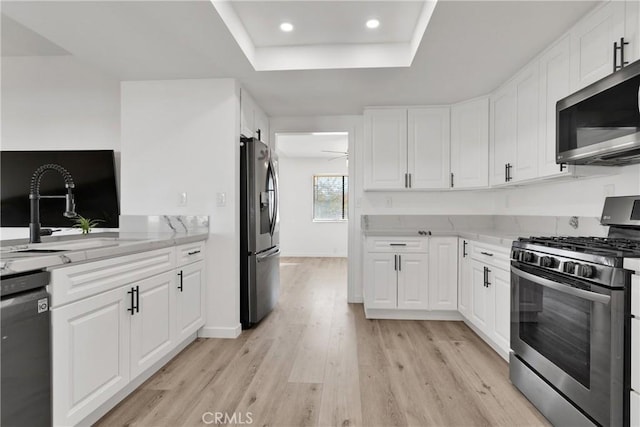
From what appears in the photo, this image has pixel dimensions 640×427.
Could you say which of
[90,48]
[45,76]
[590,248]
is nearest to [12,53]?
[45,76]

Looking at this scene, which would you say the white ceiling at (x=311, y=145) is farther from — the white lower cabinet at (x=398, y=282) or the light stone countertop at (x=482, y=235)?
the white lower cabinet at (x=398, y=282)

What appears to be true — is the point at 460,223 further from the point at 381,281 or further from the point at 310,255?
the point at 310,255

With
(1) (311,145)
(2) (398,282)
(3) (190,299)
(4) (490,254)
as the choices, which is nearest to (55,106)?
(3) (190,299)

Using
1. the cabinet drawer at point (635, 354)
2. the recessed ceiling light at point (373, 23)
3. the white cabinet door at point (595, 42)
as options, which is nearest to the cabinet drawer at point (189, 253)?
the recessed ceiling light at point (373, 23)

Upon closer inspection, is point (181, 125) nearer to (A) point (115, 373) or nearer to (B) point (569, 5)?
(A) point (115, 373)

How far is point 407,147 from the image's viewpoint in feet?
12.4

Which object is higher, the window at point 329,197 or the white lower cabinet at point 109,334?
the window at point 329,197

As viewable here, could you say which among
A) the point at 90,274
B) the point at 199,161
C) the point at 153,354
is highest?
the point at 199,161

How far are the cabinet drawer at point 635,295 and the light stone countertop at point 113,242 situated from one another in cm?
240

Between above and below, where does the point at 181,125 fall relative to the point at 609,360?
above

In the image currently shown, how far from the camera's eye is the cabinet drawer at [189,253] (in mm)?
2520

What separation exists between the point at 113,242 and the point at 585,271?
8.82 ft

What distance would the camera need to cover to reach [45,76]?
3.49 metres

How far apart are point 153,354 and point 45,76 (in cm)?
328
